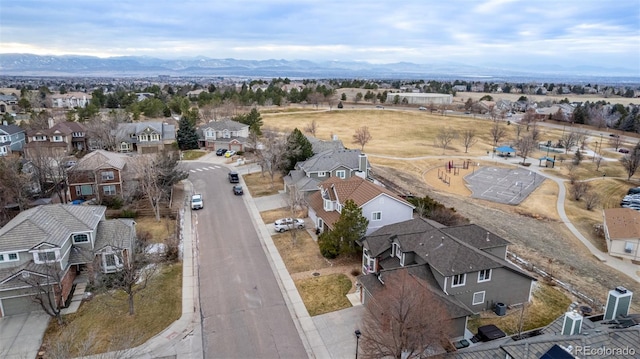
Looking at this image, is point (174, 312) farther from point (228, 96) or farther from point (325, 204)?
point (228, 96)

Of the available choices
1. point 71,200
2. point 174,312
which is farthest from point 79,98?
point 174,312

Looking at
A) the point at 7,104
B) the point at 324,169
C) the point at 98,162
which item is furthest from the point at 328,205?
the point at 7,104

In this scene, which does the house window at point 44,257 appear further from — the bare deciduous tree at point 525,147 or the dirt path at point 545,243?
the bare deciduous tree at point 525,147

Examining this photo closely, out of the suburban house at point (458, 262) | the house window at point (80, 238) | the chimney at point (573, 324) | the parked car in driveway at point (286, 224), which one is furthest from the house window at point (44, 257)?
the chimney at point (573, 324)

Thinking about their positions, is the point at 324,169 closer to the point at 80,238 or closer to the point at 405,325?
the point at 80,238

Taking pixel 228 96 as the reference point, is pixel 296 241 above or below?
below

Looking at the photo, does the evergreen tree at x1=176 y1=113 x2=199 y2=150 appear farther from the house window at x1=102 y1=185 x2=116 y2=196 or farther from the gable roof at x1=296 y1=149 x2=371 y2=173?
the gable roof at x1=296 y1=149 x2=371 y2=173
